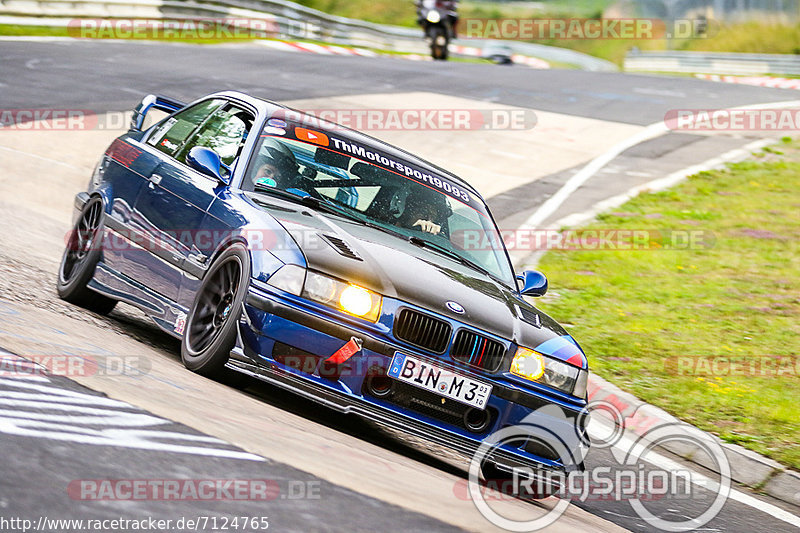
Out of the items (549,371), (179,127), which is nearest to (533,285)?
(549,371)

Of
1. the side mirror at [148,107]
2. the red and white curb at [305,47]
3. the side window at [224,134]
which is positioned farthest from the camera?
the red and white curb at [305,47]

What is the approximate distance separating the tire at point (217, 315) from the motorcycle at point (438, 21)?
30281 mm

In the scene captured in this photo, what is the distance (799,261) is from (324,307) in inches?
334

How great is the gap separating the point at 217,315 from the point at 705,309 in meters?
5.94

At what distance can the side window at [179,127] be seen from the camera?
7.37 metres

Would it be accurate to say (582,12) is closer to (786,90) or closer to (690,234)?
(786,90)

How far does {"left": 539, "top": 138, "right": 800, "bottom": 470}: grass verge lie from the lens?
7.88 metres

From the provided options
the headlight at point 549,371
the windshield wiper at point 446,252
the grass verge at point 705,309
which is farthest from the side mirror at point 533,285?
the grass verge at point 705,309

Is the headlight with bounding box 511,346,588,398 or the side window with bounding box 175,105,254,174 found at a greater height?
Answer: the side window with bounding box 175,105,254,174

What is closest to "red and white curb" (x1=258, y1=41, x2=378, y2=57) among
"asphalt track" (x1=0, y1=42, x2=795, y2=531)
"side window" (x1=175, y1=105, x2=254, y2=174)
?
"asphalt track" (x1=0, y1=42, x2=795, y2=531)

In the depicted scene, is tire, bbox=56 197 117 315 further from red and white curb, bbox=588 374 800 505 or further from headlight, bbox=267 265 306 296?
red and white curb, bbox=588 374 800 505

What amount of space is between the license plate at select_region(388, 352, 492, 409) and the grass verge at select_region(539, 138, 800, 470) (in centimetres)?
259

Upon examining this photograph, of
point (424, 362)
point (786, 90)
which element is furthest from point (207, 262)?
point (786, 90)

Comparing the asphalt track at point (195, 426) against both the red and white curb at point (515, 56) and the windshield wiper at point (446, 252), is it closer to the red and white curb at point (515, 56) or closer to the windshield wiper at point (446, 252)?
the windshield wiper at point (446, 252)
